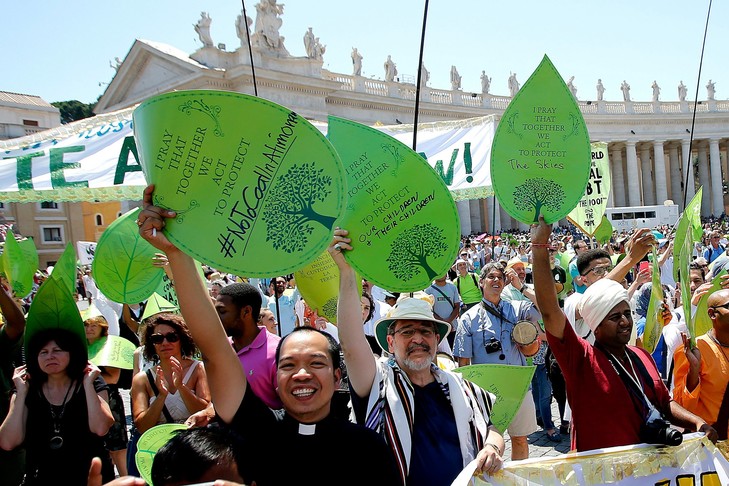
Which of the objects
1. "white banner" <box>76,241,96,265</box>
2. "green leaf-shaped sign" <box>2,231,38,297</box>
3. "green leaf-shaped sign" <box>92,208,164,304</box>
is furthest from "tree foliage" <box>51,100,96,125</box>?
"green leaf-shaped sign" <box>92,208,164,304</box>

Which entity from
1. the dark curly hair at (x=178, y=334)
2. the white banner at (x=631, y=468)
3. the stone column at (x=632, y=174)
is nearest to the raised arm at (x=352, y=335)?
the white banner at (x=631, y=468)

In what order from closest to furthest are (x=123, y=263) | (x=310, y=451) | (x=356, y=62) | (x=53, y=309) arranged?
(x=310, y=451) → (x=53, y=309) → (x=123, y=263) → (x=356, y=62)

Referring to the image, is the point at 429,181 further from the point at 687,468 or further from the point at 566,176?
the point at 687,468

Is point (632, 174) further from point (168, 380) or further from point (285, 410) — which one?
point (285, 410)

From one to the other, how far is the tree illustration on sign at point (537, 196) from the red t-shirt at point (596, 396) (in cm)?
58

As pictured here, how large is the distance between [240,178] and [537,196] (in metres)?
1.61

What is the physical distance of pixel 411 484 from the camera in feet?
8.79

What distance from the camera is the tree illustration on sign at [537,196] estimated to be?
3.15m

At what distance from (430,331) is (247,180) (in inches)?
49.8

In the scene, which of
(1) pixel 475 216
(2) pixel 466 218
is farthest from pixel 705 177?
(2) pixel 466 218

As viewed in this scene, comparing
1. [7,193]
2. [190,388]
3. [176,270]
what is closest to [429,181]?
[176,270]

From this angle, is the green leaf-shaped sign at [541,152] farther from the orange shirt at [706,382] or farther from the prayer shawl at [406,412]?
the orange shirt at [706,382]

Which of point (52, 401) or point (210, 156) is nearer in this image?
point (210, 156)

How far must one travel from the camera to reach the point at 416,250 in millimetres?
2756
